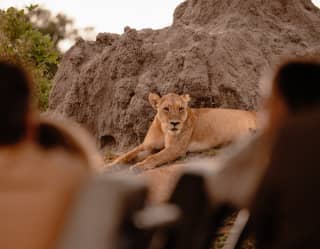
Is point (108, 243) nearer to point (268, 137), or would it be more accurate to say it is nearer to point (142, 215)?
point (142, 215)

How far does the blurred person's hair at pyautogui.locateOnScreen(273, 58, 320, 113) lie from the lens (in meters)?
2.89

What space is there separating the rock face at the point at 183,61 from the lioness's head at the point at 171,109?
0.41 meters

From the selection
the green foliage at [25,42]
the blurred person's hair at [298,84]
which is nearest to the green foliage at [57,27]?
the green foliage at [25,42]

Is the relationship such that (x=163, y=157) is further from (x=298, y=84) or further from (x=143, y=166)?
(x=298, y=84)

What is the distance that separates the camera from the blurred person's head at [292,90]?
288cm

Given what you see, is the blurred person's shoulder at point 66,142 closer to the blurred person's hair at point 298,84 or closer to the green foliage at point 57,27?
the blurred person's hair at point 298,84

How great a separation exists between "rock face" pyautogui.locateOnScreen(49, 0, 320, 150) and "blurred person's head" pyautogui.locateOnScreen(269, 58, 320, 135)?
349 inches

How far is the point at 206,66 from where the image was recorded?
1193cm

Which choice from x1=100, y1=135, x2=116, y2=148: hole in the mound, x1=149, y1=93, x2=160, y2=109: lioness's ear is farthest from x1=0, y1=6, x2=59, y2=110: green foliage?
x1=149, y1=93, x2=160, y2=109: lioness's ear

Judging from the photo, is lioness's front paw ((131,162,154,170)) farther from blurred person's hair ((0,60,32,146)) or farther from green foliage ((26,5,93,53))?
green foliage ((26,5,93,53))

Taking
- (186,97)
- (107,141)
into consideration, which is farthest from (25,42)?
(186,97)

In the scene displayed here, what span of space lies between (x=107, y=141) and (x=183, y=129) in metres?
1.46

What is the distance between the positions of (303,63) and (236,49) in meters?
9.67

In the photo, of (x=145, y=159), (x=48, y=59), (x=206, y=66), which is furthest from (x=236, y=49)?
(x=48, y=59)
